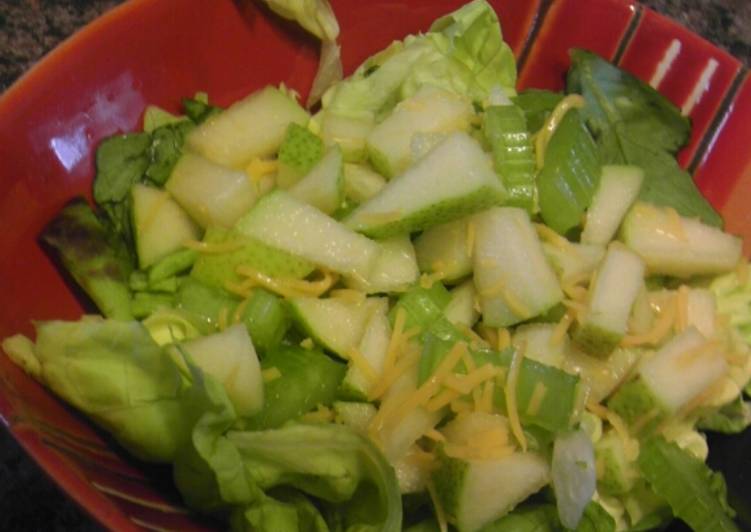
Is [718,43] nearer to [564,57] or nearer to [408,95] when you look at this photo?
[564,57]

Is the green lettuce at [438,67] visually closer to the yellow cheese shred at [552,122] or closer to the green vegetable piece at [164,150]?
the yellow cheese shred at [552,122]

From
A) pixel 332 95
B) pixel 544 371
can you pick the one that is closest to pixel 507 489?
pixel 544 371

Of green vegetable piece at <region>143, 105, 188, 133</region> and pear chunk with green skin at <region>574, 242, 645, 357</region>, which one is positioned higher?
pear chunk with green skin at <region>574, 242, 645, 357</region>

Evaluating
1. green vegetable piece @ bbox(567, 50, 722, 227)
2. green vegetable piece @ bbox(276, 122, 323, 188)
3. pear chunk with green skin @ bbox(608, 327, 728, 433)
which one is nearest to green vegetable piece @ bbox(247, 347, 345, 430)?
green vegetable piece @ bbox(276, 122, 323, 188)

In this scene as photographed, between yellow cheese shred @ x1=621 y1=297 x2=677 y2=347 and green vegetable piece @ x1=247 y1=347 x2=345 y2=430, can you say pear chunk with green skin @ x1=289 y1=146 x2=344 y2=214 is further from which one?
yellow cheese shred @ x1=621 y1=297 x2=677 y2=347

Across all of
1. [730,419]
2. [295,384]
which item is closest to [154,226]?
[295,384]

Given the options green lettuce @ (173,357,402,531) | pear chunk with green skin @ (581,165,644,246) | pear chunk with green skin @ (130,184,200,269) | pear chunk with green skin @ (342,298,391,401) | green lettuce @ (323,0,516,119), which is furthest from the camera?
green lettuce @ (323,0,516,119)
